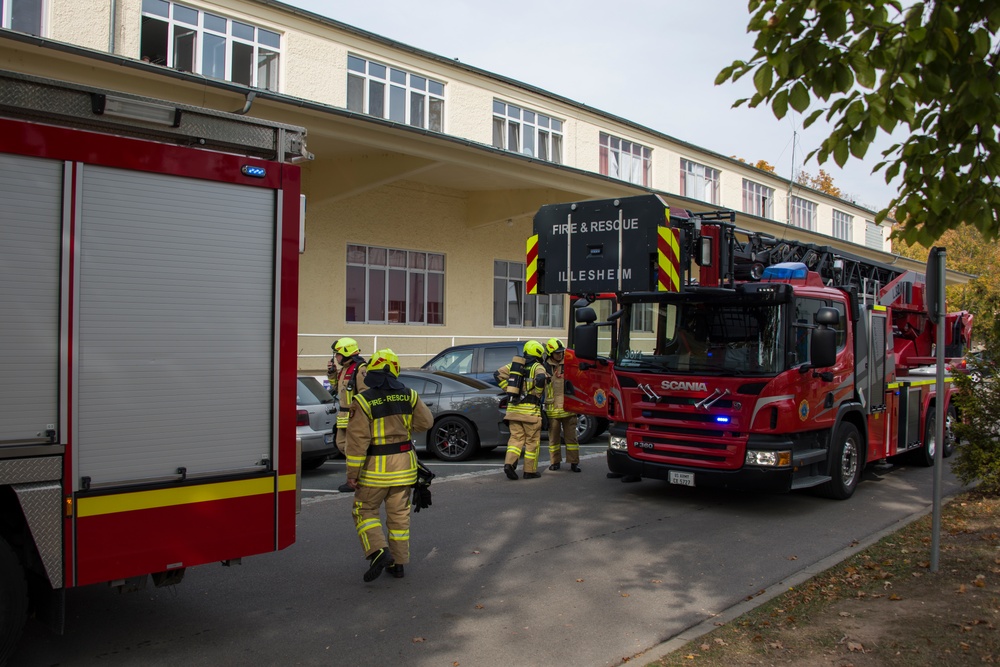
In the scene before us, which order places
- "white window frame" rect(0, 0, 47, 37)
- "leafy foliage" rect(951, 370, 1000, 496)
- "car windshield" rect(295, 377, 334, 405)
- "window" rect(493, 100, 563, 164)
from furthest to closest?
1. "window" rect(493, 100, 563, 164)
2. "white window frame" rect(0, 0, 47, 37)
3. "car windshield" rect(295, 377, 334, 405)
4. "leafy foliage" rect(951, 370, 1000, 496)

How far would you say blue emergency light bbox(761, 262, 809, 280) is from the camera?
9477mm

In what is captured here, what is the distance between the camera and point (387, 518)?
621cm

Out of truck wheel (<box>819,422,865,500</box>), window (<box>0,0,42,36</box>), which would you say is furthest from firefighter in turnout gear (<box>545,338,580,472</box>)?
window (<box>0,0,42,36</box>)

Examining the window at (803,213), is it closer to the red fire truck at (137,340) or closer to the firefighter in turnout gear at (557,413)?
the firefighter in turnout gear at (557,413)

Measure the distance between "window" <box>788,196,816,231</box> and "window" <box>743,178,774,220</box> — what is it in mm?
2275

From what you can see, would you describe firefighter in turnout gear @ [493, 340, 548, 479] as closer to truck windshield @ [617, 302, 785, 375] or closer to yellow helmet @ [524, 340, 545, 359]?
yellow helmet @ [524, 340, 545, 359]

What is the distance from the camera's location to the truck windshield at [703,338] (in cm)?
843

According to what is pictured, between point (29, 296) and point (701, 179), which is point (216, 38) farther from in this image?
point (701, 179)

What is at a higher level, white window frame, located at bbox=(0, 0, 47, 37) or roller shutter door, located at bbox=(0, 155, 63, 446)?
white window frame, located at bbox=(0, 0, 47, 37)

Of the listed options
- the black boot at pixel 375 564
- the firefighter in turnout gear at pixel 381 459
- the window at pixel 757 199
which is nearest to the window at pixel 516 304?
the window at pixel 757 199

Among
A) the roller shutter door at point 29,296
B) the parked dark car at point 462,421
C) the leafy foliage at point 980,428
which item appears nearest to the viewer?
the roller shutter door at point 29,296

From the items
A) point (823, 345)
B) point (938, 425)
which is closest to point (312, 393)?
point (823, 345)

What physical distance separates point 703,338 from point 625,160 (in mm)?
19968

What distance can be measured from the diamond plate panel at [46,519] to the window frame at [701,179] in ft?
92.0
